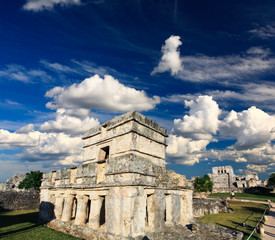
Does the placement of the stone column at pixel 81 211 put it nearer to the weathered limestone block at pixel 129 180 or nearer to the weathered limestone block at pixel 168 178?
the weathered limestone block at pixel 129 180

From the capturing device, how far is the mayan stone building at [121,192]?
5770 millimetres

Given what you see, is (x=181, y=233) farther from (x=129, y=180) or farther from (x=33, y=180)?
(x=33, y=180)

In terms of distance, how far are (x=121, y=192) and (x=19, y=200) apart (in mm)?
19913

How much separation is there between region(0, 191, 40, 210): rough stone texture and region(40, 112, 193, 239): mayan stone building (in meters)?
11.5

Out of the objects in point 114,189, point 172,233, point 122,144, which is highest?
point 122,144

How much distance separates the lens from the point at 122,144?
12.0m

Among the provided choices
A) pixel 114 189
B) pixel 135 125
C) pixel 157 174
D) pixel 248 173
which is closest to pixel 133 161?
pixel 114 189

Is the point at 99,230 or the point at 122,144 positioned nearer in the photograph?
the point at 99,230

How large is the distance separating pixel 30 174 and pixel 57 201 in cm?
2108

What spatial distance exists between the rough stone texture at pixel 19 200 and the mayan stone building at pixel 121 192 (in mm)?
11495

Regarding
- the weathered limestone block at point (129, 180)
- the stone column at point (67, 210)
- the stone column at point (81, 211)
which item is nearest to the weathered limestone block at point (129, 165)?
the weathered limestone block at point (129, 180)

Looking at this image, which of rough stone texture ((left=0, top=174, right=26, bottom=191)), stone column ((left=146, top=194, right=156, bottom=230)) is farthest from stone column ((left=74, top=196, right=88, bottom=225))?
rough stone texture ((left=0, top=174, right=26, bottom=191))

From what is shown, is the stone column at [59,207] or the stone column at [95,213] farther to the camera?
the stone column at [59,207]

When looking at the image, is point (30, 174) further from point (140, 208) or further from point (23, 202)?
point (140, 208)
